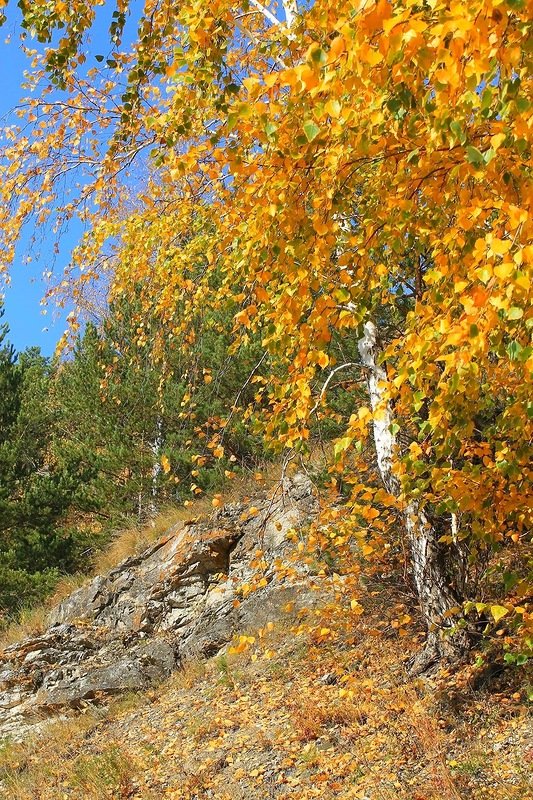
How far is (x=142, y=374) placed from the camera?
39.0 ft

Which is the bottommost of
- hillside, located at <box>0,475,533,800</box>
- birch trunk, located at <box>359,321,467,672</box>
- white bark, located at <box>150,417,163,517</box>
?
hillside, located at <box>0,475,533,800</box>

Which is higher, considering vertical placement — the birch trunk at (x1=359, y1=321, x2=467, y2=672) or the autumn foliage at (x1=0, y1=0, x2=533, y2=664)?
the autumn foliage at (x1=0, y1=0, x2=533, y2=664)

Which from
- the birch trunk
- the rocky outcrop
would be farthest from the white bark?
the birch trunk

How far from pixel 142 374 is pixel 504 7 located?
10760 millimetres

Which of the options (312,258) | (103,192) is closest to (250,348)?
(103,192)

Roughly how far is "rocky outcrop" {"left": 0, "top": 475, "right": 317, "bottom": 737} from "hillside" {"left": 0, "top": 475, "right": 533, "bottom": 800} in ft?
0.09

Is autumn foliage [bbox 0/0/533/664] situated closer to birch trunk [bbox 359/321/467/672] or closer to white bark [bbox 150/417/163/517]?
birch trunk [bbox 359/321/467/672]

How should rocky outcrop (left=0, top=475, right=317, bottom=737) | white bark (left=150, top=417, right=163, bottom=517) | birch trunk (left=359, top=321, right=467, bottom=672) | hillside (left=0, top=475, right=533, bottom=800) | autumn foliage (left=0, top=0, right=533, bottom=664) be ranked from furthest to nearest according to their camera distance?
white bark (left=150, top=417, right=163, bottom=517), rocky outcrop (left=0, top=475, right=317, bottom=737), birch trunk (left=359, top=321, right=467, bottom=672), hillside (left=0, top=475, right=533, bottom=800), autumn foliage (left=0, top=0, right=533, bottom=664)

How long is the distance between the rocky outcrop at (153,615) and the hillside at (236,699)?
26 mm

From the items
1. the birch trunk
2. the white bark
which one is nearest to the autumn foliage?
the birch trunk

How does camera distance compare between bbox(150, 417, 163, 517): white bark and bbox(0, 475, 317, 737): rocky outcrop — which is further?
bbox(150, 417, 163, 517): white bark

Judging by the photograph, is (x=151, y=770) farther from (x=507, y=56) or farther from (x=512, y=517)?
(x=507, y=56)

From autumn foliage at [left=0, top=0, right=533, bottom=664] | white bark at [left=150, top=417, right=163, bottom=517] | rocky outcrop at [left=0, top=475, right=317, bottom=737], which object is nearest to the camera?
autumn foliage at [left=0, top=0, right=533, bottom=664]

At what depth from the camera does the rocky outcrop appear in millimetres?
7773
